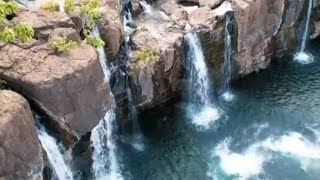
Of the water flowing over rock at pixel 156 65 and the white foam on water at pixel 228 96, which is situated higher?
the water flowing over rock at pixel 156 65

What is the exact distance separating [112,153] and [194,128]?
4.21 metres

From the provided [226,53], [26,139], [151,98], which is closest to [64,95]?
[26,139]

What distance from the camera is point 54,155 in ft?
55.4

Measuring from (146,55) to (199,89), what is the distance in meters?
4.14

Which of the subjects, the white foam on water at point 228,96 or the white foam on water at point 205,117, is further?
the white foam on water at point 228,96

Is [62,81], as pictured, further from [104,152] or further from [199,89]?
[199,89]

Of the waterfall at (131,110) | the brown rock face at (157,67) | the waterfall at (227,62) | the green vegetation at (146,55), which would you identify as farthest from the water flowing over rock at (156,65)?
the waterfall at (227,62)

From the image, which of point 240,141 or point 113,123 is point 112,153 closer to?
point 113,123

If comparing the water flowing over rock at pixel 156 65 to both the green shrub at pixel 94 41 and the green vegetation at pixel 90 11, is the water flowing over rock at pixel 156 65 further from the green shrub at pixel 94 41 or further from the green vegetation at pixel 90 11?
the green shrub at pixel 94 41

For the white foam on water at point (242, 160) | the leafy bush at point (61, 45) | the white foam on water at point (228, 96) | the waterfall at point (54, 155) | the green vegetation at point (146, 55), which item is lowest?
the white foam on water at point (242, 160)

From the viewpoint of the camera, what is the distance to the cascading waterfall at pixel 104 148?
1973 centimetres

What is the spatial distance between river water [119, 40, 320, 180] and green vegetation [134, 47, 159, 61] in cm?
317

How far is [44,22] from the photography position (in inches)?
688

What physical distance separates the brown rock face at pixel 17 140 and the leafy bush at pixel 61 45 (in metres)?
2.69
